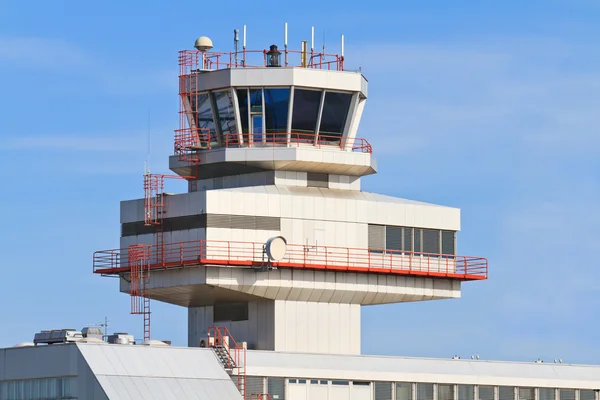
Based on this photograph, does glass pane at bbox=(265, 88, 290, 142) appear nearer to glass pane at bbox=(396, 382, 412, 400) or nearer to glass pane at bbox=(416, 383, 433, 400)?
glass pane at bbox=(396, 382, 412, 400)

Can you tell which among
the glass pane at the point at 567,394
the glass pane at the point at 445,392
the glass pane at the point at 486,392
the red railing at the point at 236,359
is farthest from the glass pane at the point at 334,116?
the glass pane at the point at 567,394

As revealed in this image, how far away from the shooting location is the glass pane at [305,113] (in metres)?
77.8

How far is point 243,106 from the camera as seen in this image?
77.9 m

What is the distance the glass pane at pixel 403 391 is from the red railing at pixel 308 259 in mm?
5719

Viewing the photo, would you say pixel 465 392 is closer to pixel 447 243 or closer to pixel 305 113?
pixel 447 243

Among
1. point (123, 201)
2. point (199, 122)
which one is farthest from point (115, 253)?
point (199, 122)

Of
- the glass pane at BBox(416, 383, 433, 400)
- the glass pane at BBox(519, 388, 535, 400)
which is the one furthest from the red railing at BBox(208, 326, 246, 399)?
the glass pane at BBox(519, 388, 535, 400)

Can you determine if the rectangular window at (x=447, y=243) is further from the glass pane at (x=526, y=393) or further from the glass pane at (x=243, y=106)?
the glass pane at (x=243, y=106)

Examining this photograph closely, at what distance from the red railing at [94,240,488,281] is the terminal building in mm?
67

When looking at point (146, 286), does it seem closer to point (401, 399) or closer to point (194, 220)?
point (194, 220)

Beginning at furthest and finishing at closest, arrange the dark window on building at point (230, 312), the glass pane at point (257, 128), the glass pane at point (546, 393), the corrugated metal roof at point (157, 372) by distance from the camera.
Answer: the glass pane at point (546, 393) → the glass pane at point (257, 128) → the dark window on building at point (230, 312) → the corrugated metal roof at point (157, 372)

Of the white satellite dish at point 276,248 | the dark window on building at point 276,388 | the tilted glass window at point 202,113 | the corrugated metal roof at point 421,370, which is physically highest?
the tilted glass window at point 202,113

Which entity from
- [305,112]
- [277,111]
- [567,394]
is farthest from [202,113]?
[567,394]

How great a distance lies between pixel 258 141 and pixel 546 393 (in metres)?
18.5
